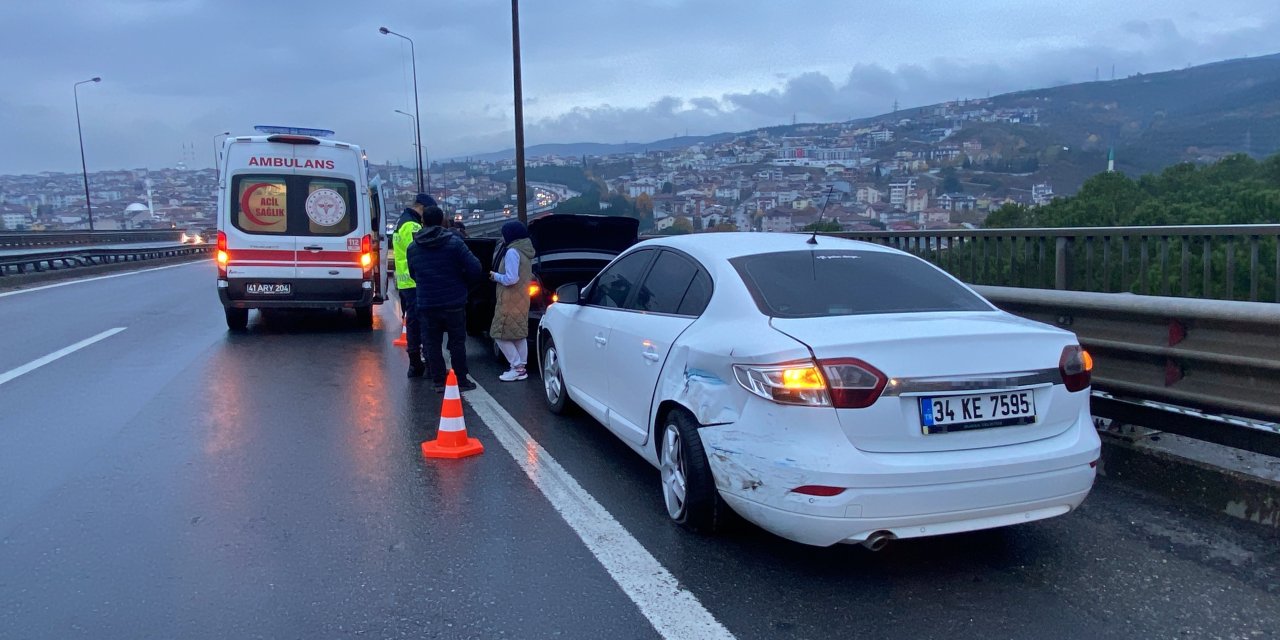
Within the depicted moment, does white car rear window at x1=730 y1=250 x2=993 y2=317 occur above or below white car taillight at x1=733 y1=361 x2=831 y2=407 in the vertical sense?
above

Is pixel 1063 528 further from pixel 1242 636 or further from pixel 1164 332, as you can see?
pixel 1164 332

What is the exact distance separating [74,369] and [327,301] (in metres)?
3.48

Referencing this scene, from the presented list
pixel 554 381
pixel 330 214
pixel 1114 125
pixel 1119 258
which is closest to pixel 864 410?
pixel 554 381

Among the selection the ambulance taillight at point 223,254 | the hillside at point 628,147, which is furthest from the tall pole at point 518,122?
the ambulance taillight at point 223,254

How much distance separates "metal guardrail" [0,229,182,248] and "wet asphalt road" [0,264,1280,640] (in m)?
39.3

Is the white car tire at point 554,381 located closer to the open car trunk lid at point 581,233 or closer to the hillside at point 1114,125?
the open car trunk lid at point 581,233

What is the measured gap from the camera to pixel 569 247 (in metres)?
9.41

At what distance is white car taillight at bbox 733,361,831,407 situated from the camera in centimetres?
357

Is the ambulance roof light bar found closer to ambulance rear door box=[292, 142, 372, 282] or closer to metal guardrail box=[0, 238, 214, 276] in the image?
ambulance rear door box=[292, 142, 372, 282]

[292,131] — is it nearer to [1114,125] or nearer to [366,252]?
[366,252]

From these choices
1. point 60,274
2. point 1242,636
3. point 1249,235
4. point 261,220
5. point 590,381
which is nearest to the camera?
point 1242,636

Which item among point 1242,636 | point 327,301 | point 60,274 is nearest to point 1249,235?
point 1242,636

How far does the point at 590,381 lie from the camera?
6.00 metres

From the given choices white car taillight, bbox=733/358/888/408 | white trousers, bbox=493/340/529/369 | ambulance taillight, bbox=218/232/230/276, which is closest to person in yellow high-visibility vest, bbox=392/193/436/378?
white trousers, bbox=493/340/529/369
